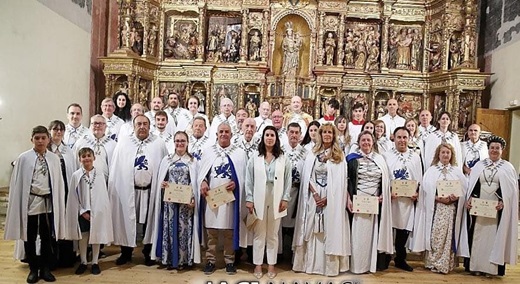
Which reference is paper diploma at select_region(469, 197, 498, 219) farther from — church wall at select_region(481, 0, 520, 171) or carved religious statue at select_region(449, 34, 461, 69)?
carved religious statue at select_region(449, 34, 461, 69)

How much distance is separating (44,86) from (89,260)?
4.50 meters

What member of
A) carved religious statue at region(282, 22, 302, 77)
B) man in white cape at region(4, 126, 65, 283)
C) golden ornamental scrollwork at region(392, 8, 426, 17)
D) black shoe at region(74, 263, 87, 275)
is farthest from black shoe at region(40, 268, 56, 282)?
golden ornamental scrollwork at region(392, 8, 426, 17)

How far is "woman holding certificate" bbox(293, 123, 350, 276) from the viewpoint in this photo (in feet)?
16.1

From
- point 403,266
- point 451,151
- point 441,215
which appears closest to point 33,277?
point 403,266

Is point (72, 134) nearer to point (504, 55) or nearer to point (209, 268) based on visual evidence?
point (209, 268)

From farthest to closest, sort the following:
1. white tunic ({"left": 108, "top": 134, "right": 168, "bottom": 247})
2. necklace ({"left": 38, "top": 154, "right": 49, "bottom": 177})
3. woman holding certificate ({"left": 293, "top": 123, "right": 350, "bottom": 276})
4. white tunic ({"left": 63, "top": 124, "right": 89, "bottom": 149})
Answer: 1. white tunic ({"left": 63, "top": 124, "right": 89, "bottom": 149})
2. white tunic ({"left": 108, "top": 134, "right": 168, "bottom": 247})
3. woman holding certificate ({"left": 293, "top": 123, "right": 350, "bottom": 276})
4. necklace ({"left": 38, "top": 154, "right": 49, "bottom": 177})

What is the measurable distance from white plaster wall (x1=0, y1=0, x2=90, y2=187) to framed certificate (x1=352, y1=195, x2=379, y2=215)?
6.06 metres

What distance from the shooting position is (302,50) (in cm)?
1079

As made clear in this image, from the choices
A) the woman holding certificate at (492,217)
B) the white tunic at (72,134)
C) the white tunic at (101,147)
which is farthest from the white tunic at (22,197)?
the woman holding certificate at (492,217)

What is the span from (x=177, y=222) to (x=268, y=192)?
110 centimetres

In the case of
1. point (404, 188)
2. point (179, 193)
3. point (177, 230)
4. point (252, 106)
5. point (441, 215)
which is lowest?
point (177, 230)

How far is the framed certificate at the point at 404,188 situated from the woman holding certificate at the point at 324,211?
777 millimetres

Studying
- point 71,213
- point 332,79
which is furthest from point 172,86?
point 71,213

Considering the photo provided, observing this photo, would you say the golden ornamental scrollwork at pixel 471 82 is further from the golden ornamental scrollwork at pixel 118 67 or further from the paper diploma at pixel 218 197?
the golden ornamental scrollwork at pixel 118 67
